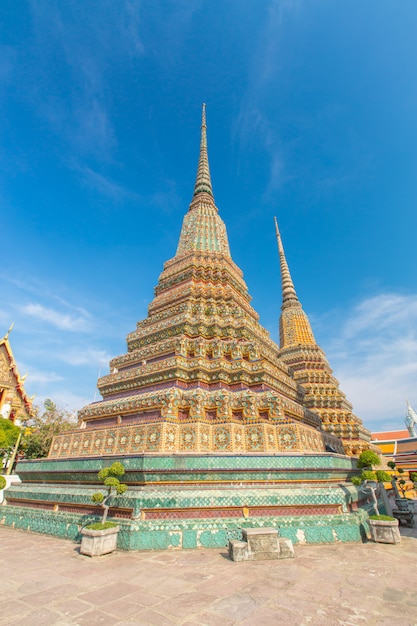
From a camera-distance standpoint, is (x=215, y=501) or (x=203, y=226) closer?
(x=215, y=501)

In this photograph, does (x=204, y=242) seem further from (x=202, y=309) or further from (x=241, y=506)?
(x=241, y=506)

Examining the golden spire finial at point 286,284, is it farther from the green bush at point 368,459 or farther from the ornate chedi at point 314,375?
the green bush at point 368,459

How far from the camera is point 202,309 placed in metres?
13.7

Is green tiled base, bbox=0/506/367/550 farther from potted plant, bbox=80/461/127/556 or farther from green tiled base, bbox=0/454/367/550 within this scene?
potted plant, bbox=80/461/127/556

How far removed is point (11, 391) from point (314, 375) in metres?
29.2

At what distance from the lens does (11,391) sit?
1244 inches

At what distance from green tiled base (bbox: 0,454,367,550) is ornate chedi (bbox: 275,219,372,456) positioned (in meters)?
13.5

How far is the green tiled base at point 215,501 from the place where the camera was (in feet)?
21.9

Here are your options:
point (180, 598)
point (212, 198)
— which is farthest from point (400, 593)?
point (212, 198)

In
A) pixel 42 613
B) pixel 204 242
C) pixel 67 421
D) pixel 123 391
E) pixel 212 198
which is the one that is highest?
pixel 212 198

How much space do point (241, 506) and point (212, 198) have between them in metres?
19.8

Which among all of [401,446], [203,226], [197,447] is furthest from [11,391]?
[401,446]

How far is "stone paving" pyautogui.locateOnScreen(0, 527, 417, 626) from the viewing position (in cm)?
355

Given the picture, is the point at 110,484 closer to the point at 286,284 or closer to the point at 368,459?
the point at 368,459
